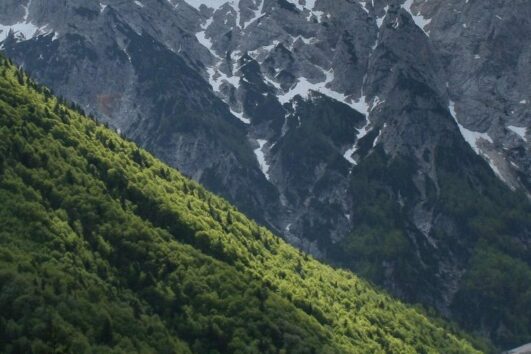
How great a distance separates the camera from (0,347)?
137 metres

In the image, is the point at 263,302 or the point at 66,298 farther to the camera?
the point at 263,302

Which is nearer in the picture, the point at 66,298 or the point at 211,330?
the point at 66,298

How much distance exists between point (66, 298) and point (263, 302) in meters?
58.6

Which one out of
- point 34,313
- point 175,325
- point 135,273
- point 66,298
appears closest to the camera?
point 34,313

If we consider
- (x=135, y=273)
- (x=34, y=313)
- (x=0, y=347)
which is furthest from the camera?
(x=135, y=273)

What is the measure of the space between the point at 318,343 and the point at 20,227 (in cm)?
7951

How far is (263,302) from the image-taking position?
199375 mm

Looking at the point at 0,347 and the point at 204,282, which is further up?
the point at 204,282

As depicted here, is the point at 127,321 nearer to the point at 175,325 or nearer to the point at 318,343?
the point at 175,325

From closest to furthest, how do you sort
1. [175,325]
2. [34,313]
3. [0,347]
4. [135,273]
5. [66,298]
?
[0,347], [34,313], [66,298], [175,325], [135,273]

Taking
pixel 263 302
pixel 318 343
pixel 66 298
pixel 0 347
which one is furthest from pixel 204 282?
pixel 0 347

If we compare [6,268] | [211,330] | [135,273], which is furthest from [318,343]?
[6,268]

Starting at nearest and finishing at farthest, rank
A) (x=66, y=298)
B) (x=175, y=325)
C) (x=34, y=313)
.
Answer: (x=34, y=313) < (x=66, y=298) < (x=175, y=325)

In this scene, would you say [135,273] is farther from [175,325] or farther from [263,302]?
[263,302]
